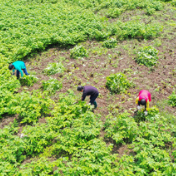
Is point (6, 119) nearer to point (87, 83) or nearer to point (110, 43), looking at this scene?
point (87, 83)

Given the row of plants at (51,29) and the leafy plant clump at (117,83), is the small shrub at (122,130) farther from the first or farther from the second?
the row of plants at (51,29)

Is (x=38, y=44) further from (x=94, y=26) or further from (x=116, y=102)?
(x=116, y=102)

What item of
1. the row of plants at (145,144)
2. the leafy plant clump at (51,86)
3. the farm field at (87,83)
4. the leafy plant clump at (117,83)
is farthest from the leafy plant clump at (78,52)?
the row of plants at (145,144)

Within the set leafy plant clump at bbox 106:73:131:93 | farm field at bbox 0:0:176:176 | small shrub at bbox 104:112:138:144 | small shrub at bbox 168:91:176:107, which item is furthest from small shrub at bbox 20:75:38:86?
small shrub at bbox 168:91:176:107

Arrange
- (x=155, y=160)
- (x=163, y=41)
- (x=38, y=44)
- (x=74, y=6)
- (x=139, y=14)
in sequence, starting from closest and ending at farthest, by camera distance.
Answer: (x=155, y=160)
(x=38, y=44)
(x=163, y=41)
(x=139, y=14)
(x=74, y=6)

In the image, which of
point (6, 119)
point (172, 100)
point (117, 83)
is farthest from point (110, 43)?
point (6, 119)

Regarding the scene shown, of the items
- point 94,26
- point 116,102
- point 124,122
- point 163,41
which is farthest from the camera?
point 94,26

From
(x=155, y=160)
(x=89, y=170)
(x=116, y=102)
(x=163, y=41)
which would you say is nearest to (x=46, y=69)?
(x=116, y=102)
